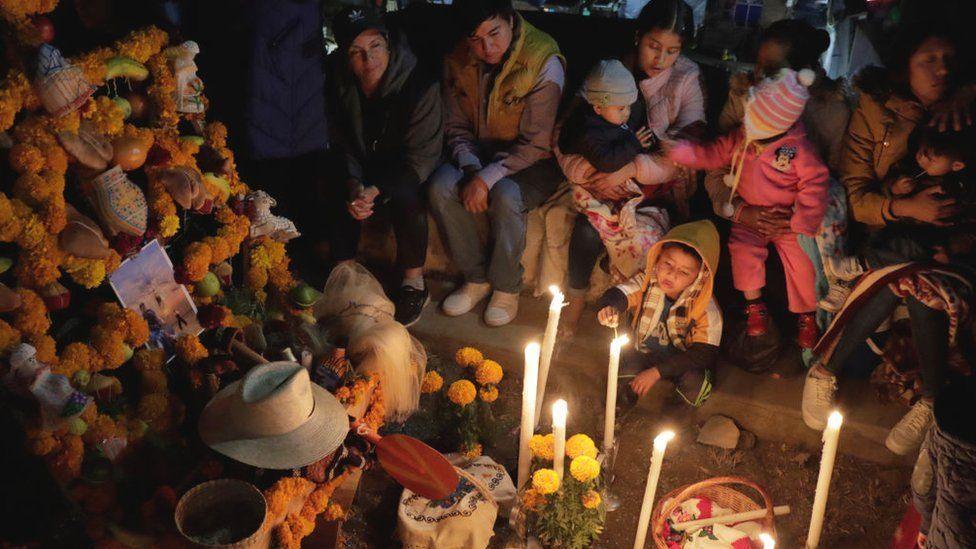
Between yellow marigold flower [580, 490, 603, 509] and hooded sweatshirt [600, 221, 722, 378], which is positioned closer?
yellow marigold flower [580, 490, 603, 509]

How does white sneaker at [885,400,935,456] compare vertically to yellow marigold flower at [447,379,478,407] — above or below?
below

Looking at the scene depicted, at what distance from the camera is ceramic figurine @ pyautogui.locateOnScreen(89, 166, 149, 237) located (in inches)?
86.8

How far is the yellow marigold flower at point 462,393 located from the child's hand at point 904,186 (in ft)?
6.60

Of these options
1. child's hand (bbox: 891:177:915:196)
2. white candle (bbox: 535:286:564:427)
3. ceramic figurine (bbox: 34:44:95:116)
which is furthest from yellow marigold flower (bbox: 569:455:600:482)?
ceramic figurine (bbox: 34:44:95:116)

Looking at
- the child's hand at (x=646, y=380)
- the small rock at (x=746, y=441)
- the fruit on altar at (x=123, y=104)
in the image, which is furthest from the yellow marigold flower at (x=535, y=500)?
the fruit on altar at (x=123, y=104)

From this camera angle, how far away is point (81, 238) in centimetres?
211

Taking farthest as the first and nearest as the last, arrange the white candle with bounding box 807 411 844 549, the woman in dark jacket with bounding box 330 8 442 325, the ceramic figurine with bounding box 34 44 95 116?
the woman in dark jacket with bounding box 330 8 442 325 < the white candle with bounding box 807 411 844 549 < the ceramic figurine with bounding box 34 44 95 116

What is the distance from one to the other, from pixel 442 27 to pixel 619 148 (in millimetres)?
1508

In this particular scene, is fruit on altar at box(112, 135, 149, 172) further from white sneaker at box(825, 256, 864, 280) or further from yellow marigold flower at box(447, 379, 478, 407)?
white sneaker at box(825, 256, 864, 280)

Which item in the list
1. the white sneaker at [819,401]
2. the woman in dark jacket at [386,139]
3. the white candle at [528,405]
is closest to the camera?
the white candle at [528,405]

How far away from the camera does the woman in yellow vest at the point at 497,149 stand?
362 cm

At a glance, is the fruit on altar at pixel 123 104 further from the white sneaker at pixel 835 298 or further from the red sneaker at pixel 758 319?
the white sneaker at pixel 835 298

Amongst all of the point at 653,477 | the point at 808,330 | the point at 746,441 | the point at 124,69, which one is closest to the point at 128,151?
the point at 124,69

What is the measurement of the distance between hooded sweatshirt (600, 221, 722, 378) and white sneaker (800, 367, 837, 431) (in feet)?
1.53
